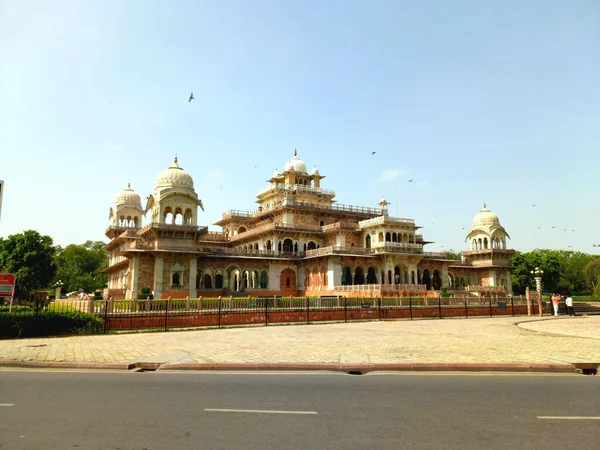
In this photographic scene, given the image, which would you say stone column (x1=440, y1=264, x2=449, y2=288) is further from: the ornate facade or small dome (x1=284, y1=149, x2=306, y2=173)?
small dome (x1=284, y1=149, x2=306, y2=173)

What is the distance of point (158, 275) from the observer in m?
37.2

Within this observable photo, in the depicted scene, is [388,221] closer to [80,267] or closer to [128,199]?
[128,199]

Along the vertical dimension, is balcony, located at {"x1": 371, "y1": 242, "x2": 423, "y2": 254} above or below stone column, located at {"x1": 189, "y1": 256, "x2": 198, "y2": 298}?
A: above

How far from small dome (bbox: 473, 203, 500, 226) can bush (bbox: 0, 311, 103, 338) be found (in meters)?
49.4

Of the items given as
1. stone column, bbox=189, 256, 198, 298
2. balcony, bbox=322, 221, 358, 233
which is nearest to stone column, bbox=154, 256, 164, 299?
stone column, bbox=189, 256, 198, 298

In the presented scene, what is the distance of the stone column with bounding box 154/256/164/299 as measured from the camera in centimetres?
3691

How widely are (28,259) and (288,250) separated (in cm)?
2858

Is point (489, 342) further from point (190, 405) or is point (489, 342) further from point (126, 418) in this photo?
point (126, 418)

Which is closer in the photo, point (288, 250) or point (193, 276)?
point (193, 276)

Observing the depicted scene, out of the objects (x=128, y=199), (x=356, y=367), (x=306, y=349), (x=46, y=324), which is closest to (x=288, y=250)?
(x=128, y=199)

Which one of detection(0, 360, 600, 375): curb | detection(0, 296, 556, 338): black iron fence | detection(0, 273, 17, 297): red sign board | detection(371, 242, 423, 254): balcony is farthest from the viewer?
detection(371, 242, 423, 254): balcony

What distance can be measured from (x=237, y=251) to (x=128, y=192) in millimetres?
20311

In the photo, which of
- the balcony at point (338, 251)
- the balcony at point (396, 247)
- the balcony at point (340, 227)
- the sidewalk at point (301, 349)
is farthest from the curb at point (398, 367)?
the balcony at point (340, 227)

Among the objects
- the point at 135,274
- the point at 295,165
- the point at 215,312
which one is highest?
the point at 295,165
